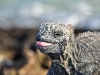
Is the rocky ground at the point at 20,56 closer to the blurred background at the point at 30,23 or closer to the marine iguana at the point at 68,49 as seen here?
the blurred background at the point at 30,23

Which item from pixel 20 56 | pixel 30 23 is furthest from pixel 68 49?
pixel 30 23

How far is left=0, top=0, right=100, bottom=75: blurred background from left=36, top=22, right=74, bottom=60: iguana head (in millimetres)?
5760

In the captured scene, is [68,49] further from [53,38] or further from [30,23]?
[30,23]

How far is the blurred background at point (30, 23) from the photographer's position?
1223 centimetres

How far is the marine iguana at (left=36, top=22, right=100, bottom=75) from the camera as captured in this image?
5.47 metres

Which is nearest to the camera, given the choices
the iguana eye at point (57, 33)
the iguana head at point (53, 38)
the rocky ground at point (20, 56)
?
the iguana head at point (53, 38)

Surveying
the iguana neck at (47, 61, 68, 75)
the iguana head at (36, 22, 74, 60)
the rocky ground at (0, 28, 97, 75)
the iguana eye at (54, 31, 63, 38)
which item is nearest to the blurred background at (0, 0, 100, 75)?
the rocky ground at (0, 28, 97, 75)

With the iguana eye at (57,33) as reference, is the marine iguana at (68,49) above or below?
below

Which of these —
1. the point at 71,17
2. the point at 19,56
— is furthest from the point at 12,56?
the point at 71,17

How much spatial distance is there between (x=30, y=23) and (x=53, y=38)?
1613cm

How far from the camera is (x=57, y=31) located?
5.56 meters

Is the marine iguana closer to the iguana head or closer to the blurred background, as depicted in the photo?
the iguana head

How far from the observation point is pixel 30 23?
21.6m

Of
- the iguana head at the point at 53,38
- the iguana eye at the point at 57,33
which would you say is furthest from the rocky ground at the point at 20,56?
the iguana eye at the point at 57,33
